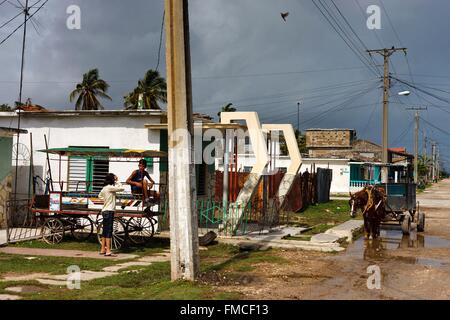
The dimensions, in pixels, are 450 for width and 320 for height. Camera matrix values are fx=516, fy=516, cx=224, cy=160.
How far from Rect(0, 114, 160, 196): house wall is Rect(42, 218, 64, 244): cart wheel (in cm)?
258

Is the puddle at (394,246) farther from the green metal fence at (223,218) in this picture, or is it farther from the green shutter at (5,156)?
the green shutter at (5,156)

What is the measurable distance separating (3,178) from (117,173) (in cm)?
357

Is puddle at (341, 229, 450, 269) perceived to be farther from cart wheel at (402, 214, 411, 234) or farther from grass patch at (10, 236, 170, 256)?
grass patch at (10, 236, 170, 256)

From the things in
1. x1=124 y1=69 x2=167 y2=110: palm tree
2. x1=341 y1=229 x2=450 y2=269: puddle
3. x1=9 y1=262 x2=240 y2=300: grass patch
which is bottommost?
x1=341 y1=229 x2=450 y2=269: puddle

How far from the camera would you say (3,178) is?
53.6ft

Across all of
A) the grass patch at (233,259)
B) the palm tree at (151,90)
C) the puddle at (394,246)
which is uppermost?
the palm tree at (151,90)

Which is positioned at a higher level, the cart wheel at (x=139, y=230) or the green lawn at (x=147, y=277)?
the cart wheel at (x=139, y=230)

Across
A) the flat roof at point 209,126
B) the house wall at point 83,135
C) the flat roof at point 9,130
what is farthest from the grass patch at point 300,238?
the flat roof at point 9,130

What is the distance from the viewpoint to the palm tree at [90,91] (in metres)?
51.5

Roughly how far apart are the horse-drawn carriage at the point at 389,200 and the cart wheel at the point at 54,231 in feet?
28.2

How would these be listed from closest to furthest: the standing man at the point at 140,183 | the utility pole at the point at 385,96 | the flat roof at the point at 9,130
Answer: the standing man at the point at 140,183 → the flat roof at the point at 9,130 → the utility pole at the point at 385,96

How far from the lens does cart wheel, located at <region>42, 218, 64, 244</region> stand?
13.8 m

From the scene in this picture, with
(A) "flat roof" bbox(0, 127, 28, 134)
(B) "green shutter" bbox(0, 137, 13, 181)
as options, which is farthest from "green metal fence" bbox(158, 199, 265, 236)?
(B) "green shutter" bbox(0, 137, 13, 181)
